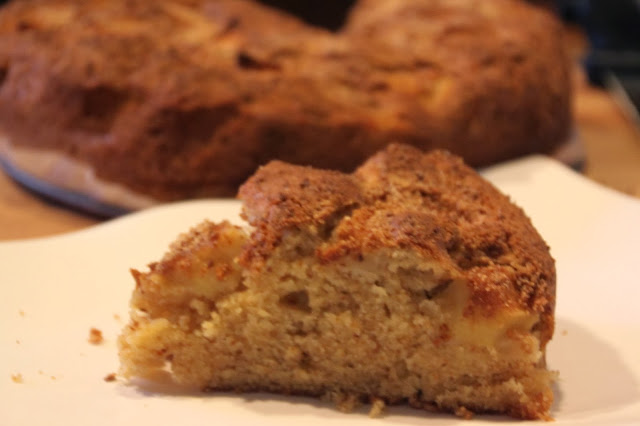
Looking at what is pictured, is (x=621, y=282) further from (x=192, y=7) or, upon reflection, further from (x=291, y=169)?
(x=192, y=7)

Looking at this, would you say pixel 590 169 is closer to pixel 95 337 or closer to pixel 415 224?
pixel 415 224

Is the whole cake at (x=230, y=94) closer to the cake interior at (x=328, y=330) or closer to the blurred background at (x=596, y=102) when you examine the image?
the blurred background at (x=596, y=102)

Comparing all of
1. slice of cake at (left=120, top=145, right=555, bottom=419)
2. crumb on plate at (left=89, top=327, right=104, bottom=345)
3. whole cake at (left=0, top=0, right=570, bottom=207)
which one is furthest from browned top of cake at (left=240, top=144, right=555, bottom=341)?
whole cake at (left=0, top=0, right=570, bottom=207)

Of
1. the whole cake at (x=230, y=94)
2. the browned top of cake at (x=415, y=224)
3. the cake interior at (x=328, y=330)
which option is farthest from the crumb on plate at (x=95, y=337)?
the whole cake at (x=230, y=94)

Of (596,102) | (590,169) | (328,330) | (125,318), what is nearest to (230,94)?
(125,318)

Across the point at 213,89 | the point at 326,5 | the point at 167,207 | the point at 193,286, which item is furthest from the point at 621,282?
the point at 326,5

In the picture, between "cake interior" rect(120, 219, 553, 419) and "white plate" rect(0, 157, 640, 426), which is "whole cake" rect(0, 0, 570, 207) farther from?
"cake interior" rect(120, 219, 553, 419)
